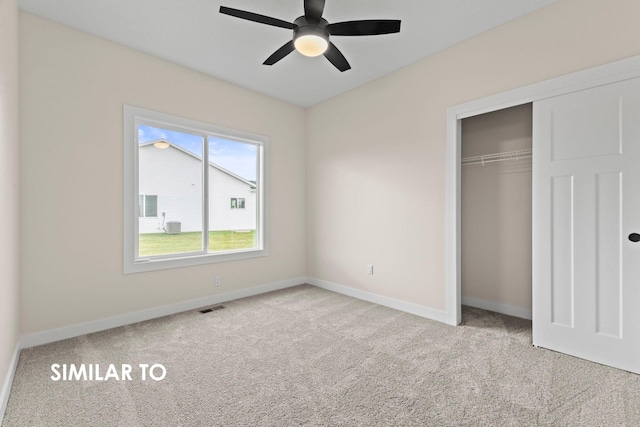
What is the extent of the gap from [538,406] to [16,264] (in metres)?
3.85

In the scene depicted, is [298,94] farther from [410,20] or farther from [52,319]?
[52,319]

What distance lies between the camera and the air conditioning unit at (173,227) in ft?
11.5

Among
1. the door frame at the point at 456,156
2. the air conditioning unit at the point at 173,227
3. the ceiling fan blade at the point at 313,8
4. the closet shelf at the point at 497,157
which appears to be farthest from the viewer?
the air conditioning unit at the point at 173,227

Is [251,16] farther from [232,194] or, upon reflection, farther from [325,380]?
[325,380]

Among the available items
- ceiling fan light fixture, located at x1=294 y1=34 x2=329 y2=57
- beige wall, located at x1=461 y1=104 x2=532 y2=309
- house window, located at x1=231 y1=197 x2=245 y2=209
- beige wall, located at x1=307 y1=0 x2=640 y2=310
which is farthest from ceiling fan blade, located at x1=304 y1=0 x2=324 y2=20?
house window, located at x1=231 y1=197 x2=245 y2=209

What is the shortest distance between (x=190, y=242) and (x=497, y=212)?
12.1 ft

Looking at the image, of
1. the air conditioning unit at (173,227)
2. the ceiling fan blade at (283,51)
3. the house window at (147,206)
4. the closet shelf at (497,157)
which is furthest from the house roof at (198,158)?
the closet shelf at (497,157)

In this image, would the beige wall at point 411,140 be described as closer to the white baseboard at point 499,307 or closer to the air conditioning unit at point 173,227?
the white baseboard at point 499,307

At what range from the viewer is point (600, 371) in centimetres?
215

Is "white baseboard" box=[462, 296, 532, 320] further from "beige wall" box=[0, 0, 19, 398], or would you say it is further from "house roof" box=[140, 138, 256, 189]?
"beige wall" box=[0, 0, 19, 398]

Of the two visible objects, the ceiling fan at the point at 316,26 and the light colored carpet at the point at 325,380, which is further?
the ceiling fan at the point at 316,26

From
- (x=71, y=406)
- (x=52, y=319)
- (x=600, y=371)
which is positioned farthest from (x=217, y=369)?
(x=600, y=371)

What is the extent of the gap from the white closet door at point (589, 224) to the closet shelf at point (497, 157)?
69cm

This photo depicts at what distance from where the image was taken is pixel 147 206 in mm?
3322
